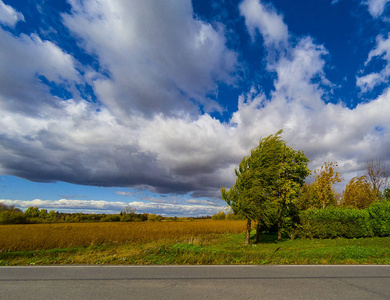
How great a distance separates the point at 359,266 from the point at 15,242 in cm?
2036

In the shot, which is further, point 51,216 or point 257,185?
point 51,216

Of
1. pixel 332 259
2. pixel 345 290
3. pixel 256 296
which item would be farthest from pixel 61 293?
pixel 332 259

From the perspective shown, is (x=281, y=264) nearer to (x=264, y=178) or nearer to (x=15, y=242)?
(x=264, y=178)

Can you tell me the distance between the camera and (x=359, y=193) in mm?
33969

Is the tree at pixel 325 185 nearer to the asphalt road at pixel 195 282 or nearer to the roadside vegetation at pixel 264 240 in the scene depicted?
the roadside vegetation at pixel 264 240

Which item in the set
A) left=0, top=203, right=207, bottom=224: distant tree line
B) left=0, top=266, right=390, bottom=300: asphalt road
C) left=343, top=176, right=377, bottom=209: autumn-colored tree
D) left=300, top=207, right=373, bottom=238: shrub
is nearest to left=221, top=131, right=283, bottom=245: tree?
left=300, top=207, right=373, bottom=238: shrub

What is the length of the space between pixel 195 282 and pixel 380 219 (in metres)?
20.5

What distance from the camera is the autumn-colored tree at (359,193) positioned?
34.6 m

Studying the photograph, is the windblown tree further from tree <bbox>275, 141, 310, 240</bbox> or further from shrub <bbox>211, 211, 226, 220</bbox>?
shrub <bbox>211, 211, 226, 220</bbox>

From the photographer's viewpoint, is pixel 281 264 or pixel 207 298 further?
pixel 281 264

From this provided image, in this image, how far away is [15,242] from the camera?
15.2m

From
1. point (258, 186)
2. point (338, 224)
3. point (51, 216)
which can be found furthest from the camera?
point (51, 216)

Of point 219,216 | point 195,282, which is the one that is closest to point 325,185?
point 195,282

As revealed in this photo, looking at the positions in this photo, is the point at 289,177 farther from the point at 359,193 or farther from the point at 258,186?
the point at 359,193
